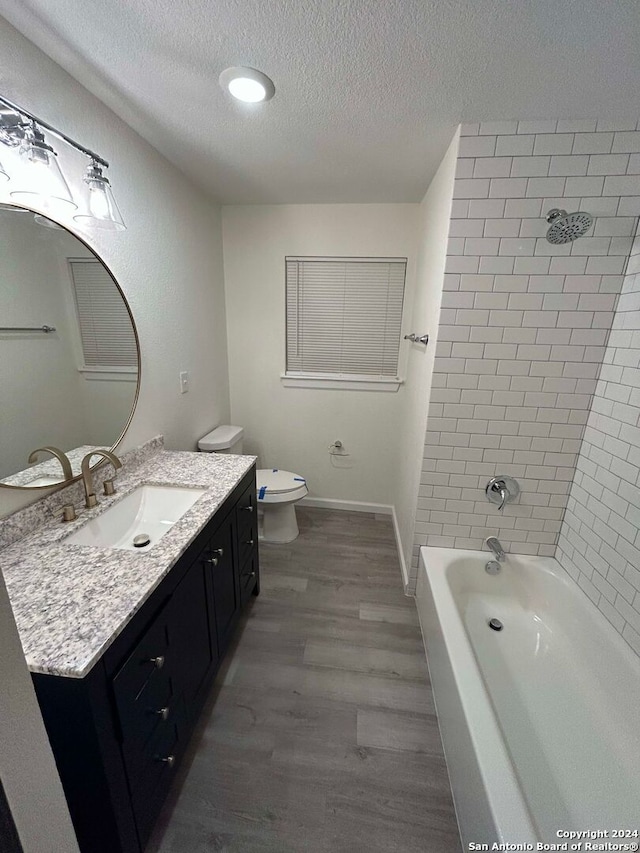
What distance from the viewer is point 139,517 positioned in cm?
140

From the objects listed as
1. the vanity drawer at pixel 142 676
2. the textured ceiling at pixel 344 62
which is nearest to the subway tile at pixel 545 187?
the textured ceiling at pixel 344 62

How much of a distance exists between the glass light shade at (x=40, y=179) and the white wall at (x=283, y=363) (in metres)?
1.46

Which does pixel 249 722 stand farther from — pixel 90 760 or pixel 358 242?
pixel 358 242

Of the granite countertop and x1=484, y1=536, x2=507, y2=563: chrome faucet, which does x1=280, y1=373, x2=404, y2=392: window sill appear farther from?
the granite countertop

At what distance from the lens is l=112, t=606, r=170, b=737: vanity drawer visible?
2.66 feet

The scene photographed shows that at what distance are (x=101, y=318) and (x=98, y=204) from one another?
1.37 ft

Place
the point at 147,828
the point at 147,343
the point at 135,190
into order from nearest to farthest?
the point at 147,828 → the point at 135,190 → the point at 147,343

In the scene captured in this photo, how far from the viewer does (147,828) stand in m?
0.93

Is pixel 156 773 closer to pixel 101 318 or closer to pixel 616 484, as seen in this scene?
pixel 101 318

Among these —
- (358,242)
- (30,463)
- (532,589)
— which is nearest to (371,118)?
(358,242)

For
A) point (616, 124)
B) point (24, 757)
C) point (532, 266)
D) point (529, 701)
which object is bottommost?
point (529, 701)

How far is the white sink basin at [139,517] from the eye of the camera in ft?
4.03

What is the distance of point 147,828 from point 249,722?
0.46 meters

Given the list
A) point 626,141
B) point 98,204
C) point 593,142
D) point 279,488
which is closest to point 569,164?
point 593,142
